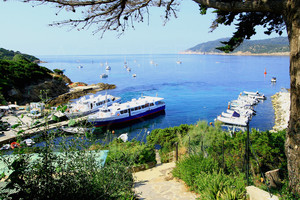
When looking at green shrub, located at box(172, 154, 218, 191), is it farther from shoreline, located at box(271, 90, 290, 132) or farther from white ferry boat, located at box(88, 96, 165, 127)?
shoreline, located at box(271, 90, 290, 132)

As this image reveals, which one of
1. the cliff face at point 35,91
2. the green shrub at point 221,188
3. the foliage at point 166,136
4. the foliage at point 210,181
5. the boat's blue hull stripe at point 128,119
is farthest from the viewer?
the cliff face at point 35,91

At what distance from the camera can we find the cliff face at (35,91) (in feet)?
111

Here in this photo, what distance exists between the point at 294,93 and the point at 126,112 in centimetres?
2469

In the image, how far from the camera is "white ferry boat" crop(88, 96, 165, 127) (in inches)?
1033

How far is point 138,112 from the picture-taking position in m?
28.9

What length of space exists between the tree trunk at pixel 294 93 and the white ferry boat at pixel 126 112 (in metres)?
22.1

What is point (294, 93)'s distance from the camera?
3.75 metres

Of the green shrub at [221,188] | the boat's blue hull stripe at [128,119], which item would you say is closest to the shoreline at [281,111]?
the boat's blue hull stripe at [128,119]

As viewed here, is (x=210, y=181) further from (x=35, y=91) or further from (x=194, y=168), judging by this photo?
(x=35, y=91)

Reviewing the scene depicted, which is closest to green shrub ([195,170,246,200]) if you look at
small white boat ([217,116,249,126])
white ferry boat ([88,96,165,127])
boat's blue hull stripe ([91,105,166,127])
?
white ferry boat ([88,96,165,127])

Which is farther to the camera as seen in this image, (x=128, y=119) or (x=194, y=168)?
(x=128, y=119)

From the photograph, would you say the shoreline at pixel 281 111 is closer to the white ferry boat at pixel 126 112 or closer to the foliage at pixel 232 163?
the white ferry boat at pixel 126 112

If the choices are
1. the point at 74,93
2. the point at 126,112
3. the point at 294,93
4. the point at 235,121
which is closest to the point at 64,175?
the point at 294,93

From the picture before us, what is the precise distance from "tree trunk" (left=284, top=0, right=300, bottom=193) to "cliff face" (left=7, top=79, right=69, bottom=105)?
29.7m
